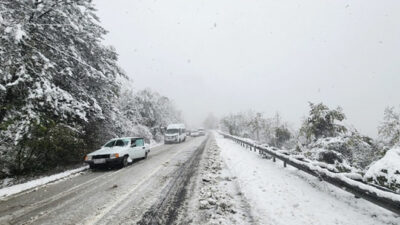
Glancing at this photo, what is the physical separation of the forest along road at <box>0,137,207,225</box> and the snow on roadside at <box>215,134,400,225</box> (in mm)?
2079

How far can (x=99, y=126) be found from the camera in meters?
12.8

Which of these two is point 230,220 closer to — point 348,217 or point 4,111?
point 348,217

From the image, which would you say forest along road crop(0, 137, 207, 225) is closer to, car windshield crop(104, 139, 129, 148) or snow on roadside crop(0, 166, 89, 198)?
snow on roadside crop(0, 166, 89, 198)

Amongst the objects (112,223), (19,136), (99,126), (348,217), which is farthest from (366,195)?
(99,126)

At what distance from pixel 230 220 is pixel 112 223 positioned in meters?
2.39

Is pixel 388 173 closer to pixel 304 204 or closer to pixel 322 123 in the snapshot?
pixel 304 204

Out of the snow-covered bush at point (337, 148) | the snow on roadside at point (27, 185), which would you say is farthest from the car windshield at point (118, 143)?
the snow-covered bush at point (337, 148)

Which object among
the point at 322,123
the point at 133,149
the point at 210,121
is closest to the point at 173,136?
the point at 133,149

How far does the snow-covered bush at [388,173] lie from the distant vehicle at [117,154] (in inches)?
376

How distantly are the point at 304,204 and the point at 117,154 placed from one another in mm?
8194

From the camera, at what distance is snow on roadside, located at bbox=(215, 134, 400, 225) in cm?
367

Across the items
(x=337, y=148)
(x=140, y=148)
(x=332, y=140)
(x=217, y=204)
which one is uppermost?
(x=332, y=140)

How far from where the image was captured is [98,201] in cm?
496

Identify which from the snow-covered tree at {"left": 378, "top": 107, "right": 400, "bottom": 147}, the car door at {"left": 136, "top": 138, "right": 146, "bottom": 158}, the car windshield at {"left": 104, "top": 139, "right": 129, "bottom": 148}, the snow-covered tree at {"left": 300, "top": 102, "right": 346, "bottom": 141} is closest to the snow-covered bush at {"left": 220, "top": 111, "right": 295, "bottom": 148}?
the snow-covered tree at {"left": 378, "top": 107, "right": 400, "bottom": 147}
